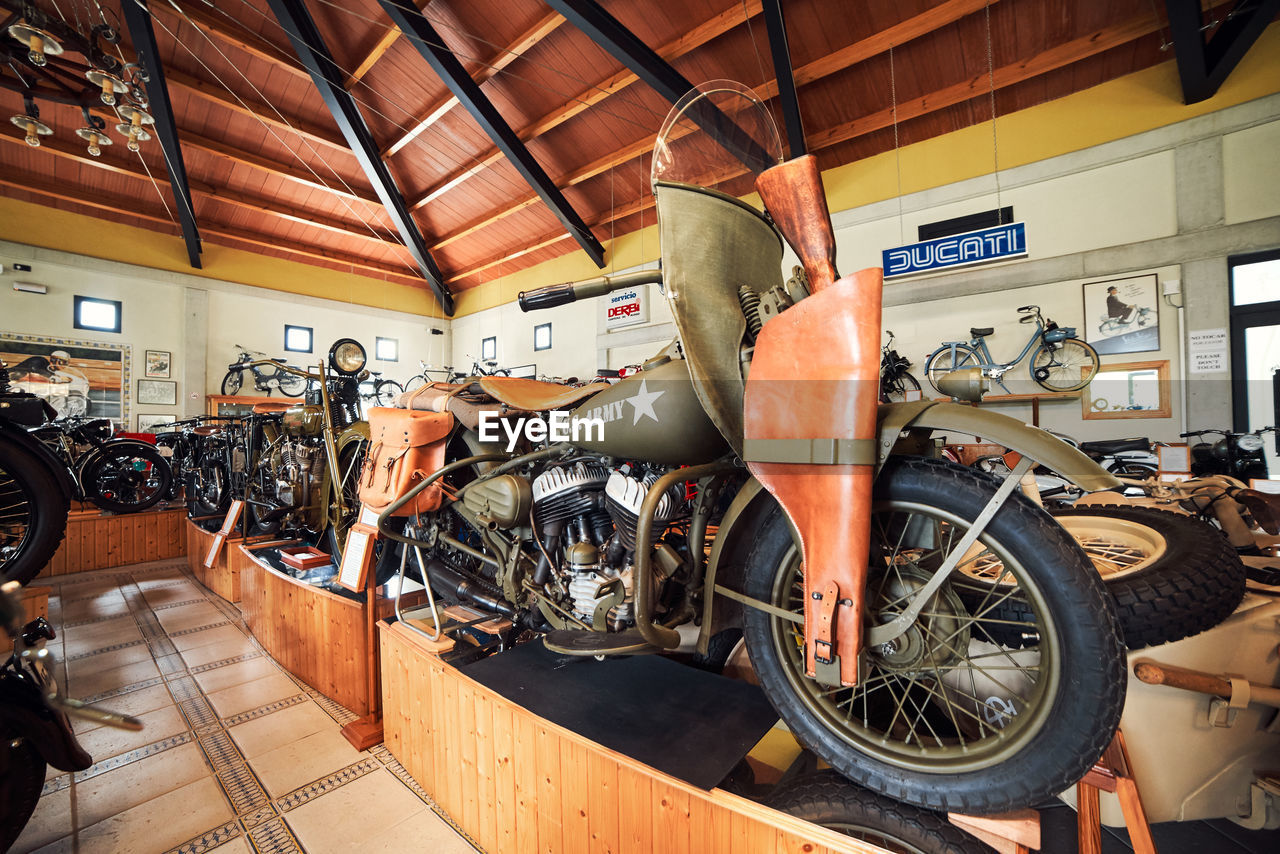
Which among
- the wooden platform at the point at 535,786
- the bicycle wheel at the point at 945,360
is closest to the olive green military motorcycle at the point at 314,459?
the wooden platform at the point at 535,786

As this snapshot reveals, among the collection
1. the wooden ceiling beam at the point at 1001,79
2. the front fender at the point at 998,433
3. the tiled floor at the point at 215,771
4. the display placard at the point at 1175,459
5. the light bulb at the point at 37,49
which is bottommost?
the tiled floor at the point at 215,771

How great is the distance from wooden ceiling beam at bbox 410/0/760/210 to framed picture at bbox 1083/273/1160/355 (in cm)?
403

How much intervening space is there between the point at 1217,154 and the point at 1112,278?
1.11 metres

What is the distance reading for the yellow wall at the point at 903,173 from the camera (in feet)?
13.9

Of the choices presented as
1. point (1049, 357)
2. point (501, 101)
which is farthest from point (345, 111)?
point (1049, 357)

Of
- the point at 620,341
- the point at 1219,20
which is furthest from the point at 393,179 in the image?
the point at 1219,20

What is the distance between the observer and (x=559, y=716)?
1315 millimetres

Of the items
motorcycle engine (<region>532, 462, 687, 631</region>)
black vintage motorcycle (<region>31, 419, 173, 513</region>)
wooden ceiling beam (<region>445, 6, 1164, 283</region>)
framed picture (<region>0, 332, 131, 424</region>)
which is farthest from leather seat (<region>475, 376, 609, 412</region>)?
framed picture (<region>0, 332, 131, 424</region>)

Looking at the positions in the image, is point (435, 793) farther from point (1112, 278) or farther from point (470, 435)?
point (1112, 278)

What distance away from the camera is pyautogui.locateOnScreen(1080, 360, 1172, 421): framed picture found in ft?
13.8

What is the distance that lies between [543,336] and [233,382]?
5425 mm

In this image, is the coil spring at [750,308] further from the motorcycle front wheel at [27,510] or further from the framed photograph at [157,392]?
the framed photograph at [157,392]

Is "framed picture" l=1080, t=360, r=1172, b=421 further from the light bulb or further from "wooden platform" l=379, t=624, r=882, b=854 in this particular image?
the light bulb

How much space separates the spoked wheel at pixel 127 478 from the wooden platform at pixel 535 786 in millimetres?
4639
